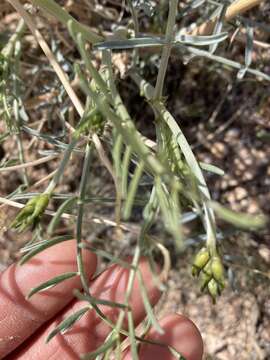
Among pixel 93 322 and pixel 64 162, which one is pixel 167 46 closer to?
pixel 64 162

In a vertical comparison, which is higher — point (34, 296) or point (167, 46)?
point (167, 46)

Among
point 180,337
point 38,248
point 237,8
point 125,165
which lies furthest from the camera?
point 180,337

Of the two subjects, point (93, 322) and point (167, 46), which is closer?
point (167, 46)

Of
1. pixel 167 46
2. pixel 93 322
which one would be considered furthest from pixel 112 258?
pixel 93 322

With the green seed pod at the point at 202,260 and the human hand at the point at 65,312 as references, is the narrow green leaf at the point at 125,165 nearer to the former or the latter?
the green seed pod at the point at 202,260

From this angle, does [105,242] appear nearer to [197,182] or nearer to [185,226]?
[185,226]

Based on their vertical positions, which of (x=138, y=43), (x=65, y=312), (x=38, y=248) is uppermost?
(x=138, y=43)

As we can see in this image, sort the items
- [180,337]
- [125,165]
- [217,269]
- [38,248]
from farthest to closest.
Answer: [180,337]
[38,248]
[217,269]
[125,165]

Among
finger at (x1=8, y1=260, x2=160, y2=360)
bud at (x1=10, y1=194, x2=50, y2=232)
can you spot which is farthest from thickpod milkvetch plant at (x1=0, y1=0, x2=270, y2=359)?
finger at (x1=8, y1=260, x2=160, y2=360)
